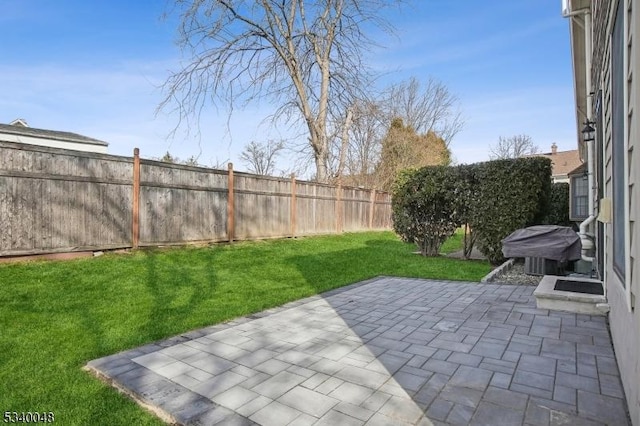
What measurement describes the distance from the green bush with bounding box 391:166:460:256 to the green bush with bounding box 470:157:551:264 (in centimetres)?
66

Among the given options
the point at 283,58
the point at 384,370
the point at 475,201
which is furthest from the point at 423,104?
the point at 384,370

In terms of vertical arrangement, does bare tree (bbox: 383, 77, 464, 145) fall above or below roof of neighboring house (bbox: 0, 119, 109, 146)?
above

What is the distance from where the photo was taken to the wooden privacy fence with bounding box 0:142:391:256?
210 inches

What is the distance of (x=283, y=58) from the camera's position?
1357 centimetres

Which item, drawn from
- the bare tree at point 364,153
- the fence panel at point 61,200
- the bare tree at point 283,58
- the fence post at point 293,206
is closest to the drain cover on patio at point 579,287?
the fence panel at point 61,200

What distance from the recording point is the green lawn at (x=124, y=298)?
7.32ft

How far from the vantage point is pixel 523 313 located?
13.0 feet

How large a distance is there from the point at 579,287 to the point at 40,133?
2312 centimetres

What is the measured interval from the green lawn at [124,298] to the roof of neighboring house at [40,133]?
15333 millimetres

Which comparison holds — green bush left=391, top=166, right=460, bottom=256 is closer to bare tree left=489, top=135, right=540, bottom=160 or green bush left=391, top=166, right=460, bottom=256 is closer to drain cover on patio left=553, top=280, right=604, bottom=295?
drain cover on patio left=553, top=280, right=604, bottom=295

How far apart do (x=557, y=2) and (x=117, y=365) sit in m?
10.4

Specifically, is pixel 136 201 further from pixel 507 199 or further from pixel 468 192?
pixel 507 199

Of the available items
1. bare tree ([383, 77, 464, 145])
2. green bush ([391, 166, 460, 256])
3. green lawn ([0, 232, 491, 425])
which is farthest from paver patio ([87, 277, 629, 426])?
bare tree ([383, 77, 464, 145])

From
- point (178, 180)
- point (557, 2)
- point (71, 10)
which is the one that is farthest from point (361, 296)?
point (71, 10)
